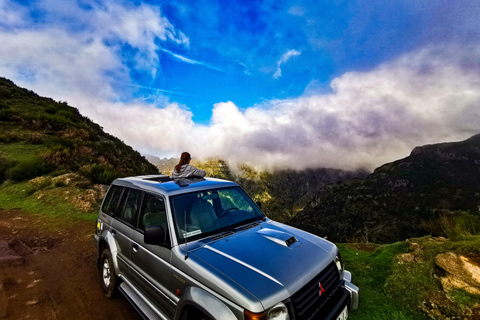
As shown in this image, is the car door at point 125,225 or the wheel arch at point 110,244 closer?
the car door at point 125,225

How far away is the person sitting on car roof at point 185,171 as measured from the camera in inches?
173

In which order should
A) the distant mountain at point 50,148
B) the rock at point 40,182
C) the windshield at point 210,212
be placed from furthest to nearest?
the distant mountain at point 50,148
the rock at point 40,182
the windshield at point 210,212

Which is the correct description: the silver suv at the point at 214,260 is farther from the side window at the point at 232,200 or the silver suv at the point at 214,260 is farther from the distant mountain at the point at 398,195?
the distant mountain at the point at 398,195

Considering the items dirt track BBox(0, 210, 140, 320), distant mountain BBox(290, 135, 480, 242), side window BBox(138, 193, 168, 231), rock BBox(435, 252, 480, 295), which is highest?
side window BBox(138, 193, 168, 231)

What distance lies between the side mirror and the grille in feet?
5.19

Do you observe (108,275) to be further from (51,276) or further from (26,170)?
(26,170)

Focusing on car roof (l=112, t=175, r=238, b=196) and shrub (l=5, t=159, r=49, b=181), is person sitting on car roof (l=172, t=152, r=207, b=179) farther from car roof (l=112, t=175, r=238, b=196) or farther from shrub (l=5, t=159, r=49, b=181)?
→ shrub (l=5, t=159, r=49, b=181)

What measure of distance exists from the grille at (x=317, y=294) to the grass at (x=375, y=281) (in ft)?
3.40

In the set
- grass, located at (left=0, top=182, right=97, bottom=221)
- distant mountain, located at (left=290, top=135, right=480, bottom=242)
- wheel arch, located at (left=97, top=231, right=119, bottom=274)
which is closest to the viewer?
wheel arch, located at (left=97, top=231, right=119, bottom=274)

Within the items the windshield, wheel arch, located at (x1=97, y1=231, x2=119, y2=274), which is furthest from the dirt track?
the windshield

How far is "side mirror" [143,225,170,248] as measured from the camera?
8.50 feet

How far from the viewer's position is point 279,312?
1.93 meters

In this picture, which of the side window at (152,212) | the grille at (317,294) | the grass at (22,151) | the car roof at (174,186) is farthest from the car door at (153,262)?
the grass at (22,151)

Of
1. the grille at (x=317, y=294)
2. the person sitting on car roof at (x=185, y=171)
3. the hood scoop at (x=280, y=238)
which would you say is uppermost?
the person sitting on car roof at (x=185, y=171)
